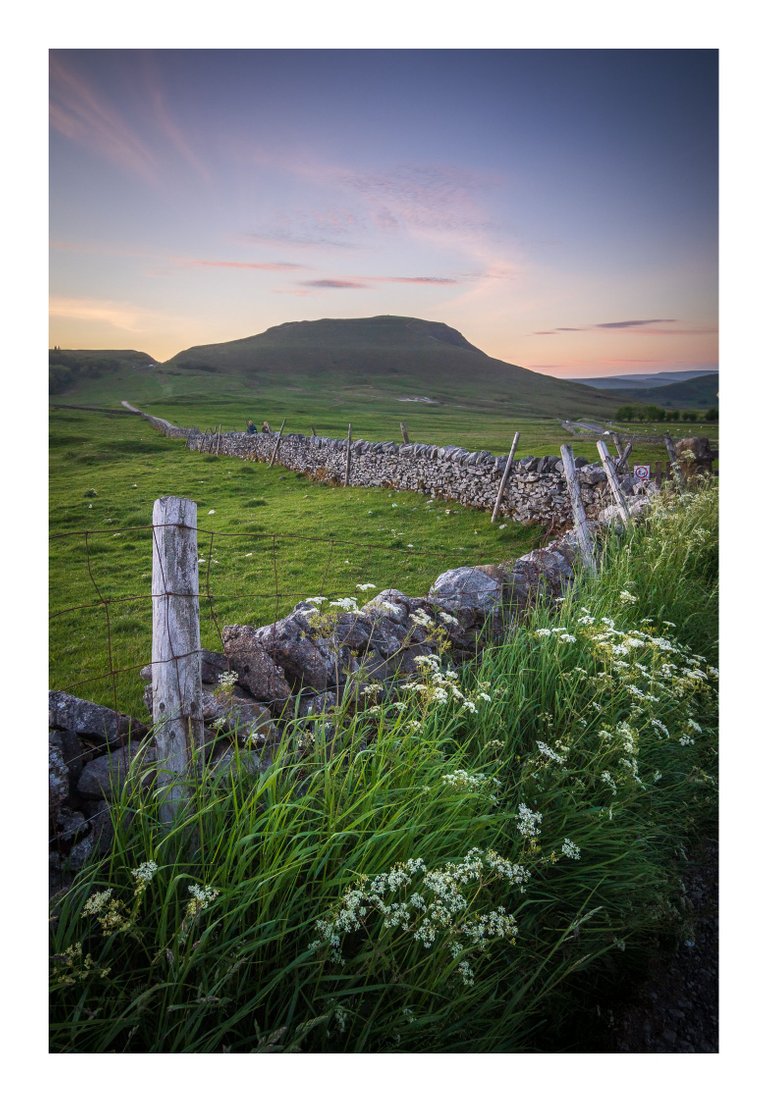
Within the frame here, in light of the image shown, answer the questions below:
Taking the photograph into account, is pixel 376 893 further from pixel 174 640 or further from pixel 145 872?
pixel 174 640

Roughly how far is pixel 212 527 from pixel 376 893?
6.68 m

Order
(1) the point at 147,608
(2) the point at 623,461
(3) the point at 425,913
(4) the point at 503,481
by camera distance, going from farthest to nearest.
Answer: (4) the point at 503,481, (2) the point at 623,461, (1) the point at 147,608, (3) the point at 425,913

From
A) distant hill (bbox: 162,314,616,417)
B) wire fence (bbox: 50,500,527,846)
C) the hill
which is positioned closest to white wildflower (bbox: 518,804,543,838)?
wire fence (bbox: 50,500,527,846)

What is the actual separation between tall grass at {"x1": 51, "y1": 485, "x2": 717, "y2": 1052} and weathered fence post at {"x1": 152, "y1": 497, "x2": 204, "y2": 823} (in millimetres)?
148

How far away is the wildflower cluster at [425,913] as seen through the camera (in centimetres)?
194

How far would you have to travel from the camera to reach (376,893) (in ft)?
6.85

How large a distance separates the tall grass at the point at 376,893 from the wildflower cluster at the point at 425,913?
0.01 meters

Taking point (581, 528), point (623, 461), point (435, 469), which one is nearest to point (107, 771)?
point (581, 528)

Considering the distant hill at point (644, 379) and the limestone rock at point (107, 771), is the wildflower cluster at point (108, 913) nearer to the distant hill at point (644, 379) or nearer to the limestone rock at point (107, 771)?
the limestone rock at point (107, 771)

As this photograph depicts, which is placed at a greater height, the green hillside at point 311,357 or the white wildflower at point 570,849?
the green hillside at point 311,357

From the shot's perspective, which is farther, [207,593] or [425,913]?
[207,593]

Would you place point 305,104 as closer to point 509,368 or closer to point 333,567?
point 509,368

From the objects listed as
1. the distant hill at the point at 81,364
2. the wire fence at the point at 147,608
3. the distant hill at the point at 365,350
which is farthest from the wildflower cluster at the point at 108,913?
the distant hill at the point at 365,350

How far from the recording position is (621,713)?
11.8 ft
